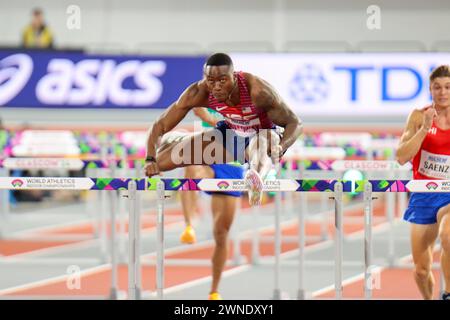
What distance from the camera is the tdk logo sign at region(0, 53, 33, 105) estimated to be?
43.0 ft

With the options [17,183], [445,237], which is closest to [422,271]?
[445,237]

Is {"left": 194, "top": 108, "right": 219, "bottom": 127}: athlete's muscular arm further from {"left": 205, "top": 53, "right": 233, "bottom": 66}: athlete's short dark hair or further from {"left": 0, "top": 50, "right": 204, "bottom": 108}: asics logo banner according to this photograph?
{"left": 0, "top": 50, "right": 204, "bottom": 108}: asics logo banner

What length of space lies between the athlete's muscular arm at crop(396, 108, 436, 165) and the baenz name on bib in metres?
0.18

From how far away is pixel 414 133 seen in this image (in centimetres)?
603

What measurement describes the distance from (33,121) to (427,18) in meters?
7.90

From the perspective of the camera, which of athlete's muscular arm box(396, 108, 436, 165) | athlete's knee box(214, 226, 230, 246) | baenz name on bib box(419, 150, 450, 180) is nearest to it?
athlete's muscular arm box(396, 108, 436, 165)

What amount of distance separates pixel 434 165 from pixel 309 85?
25.6 ft

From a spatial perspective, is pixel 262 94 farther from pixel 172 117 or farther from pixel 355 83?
pixel 355 83

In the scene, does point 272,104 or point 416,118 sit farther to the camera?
point 416,118

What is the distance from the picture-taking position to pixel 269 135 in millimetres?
5855

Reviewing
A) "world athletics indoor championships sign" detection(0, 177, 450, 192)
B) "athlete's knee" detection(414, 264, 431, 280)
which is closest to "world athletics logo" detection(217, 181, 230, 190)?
"world athletics indoor championships sign" detection(0, 177, 450, 192)

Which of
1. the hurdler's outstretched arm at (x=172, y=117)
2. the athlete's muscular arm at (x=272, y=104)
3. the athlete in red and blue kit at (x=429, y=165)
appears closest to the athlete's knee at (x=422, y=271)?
the athlete in red and blue kit at (x=429, y=165)
